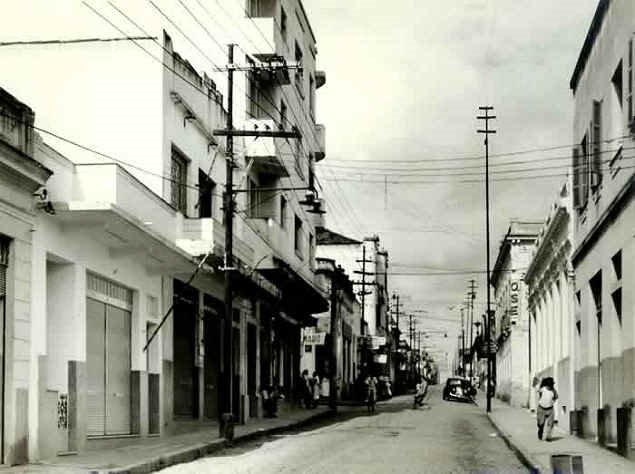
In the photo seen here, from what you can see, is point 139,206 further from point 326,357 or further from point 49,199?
point 326,357

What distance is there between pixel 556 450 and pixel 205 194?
39.8 ft

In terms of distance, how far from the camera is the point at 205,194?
29766 millimetres

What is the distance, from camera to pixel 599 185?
2339 centimetres

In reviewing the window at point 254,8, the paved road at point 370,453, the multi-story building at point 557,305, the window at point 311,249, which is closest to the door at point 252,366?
the paved road at point 370,453

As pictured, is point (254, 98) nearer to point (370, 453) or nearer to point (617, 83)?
point (617, 83)

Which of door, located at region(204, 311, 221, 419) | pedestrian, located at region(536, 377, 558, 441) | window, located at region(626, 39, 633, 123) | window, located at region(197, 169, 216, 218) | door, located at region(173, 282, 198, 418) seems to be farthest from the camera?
door, located at region(204, 311, 221, 419)

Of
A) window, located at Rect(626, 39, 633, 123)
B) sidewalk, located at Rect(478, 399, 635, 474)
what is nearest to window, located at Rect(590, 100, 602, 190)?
window, located at Rect(626, 39, 633, 123)

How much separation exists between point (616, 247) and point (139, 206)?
29.1ft

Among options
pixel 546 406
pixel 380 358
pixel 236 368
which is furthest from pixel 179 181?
pixel 380 358

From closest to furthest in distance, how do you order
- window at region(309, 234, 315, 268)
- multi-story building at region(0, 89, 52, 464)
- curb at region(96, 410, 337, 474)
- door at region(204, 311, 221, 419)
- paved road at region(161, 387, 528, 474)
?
curb at region(96, 410, 337, 474) < multi-story building at region(0, 89, 52, 464) < paved road at region(161, 387, 528, 474) < door at region(204, 311, 221, 419) < window at region(309, 234, 315, 268)

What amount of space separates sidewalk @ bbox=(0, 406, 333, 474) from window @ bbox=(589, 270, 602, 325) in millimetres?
8199

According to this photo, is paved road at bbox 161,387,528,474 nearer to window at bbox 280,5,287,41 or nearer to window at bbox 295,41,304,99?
window at bbox 280,5,287,41

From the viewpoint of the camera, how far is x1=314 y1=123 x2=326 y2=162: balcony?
1870 inches

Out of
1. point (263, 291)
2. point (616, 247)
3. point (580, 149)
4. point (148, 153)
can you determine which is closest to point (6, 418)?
point (148, 153)
